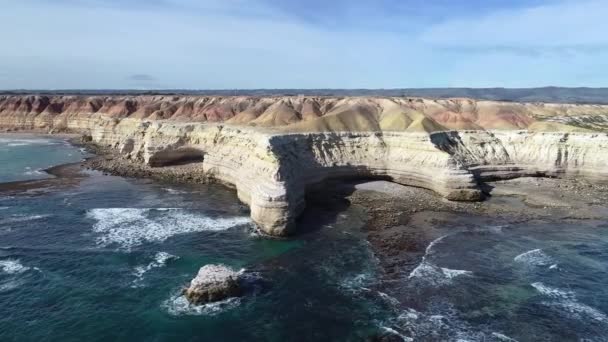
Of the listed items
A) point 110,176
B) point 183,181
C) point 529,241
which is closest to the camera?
point 529,241

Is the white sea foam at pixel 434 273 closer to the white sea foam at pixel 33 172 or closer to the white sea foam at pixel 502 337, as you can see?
the white sea foam at pixel 502 337

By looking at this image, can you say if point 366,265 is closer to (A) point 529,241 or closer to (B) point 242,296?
(B) point 242,296

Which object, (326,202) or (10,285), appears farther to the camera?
(326,202)

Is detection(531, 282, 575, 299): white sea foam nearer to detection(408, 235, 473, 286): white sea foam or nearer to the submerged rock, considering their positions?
detection(408, 235, 473, 286): white sea foam

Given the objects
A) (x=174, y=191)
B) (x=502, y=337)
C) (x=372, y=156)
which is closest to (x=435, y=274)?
(x=502, y=337)

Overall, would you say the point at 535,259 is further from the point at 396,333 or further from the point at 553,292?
the point at 396,333

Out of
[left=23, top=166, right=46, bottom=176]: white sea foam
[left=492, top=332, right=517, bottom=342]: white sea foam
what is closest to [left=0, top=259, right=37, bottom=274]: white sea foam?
[left=492, top=332, right=517, bottom=342]: white sea foam

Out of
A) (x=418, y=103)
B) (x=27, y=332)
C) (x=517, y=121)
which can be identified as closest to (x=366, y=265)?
(x=27, y=332)
